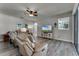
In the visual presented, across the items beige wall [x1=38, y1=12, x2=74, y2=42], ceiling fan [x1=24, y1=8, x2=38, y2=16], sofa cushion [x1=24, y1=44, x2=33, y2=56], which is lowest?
sofa cushion [x1=24, y1=44, x2=33, y2=56]

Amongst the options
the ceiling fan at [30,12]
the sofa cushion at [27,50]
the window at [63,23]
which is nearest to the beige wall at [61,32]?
the window at [63,23]

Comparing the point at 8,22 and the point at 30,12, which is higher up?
the point at 30,12

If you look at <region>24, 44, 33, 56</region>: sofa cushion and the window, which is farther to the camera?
the window

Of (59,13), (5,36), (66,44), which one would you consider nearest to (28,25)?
(5,36)

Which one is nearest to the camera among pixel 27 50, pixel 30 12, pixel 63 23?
pixel 27 50

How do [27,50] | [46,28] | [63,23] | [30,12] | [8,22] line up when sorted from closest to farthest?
[27,50], [30,12], [63,23], [8,22], [46,28]

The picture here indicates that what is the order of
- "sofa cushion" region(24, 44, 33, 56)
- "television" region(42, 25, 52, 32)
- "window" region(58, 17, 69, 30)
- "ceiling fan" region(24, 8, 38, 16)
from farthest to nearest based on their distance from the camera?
1. "television" region(42, 25, 52, 32)
2. "window" region(58, 17, 69, 30)
3. "ceiling fan" region(24, 8, 38, 16)
4. "sofa cushion" region(24, 44, 33, 56)

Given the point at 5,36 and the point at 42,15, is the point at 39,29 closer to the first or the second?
the point at 42,15

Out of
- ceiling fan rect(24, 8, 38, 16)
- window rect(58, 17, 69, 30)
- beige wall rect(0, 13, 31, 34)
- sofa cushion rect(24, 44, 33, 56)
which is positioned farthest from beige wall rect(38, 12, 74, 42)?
sofa cushion rect(24, 44, 33, 56)

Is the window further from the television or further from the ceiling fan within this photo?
the ceiling fan

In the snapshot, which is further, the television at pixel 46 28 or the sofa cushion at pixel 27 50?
the television at pixel 46 28

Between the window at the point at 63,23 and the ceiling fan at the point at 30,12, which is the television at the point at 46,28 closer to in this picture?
the window at the point at 63,23

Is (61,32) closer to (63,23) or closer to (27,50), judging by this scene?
(63,23)

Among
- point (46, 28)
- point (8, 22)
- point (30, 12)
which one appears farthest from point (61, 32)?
point (8, 22)
